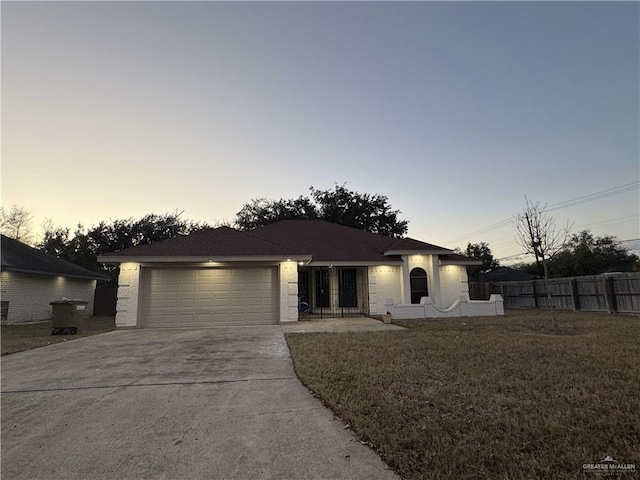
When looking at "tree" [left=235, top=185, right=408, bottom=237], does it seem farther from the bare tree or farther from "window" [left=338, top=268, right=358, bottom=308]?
the bare tree

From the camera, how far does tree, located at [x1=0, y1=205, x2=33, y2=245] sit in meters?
31.6

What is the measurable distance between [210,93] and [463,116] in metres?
10.0

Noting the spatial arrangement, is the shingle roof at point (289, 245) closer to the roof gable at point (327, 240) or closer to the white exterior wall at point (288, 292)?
the roof gable at point (327, 240)

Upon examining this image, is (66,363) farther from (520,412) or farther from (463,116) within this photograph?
(463,116)

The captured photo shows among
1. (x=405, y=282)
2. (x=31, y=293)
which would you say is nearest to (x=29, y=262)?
(x=31, y=293)

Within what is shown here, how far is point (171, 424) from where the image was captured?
3434mm

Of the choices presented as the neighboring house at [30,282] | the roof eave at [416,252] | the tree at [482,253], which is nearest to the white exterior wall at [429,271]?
the roof eave at [416,252]

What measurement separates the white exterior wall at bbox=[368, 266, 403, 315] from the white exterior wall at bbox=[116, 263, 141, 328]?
994 cm

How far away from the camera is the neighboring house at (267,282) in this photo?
1248 centimetres

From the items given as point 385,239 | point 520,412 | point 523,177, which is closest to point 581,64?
point 523,177

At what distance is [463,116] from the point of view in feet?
45.2

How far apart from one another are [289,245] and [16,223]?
31.4 metres

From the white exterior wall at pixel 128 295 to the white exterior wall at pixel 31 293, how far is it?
687 cm

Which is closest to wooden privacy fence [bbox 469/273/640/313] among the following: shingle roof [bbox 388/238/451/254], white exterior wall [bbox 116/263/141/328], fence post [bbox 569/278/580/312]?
fence post [bbox 569/278/580/312]
